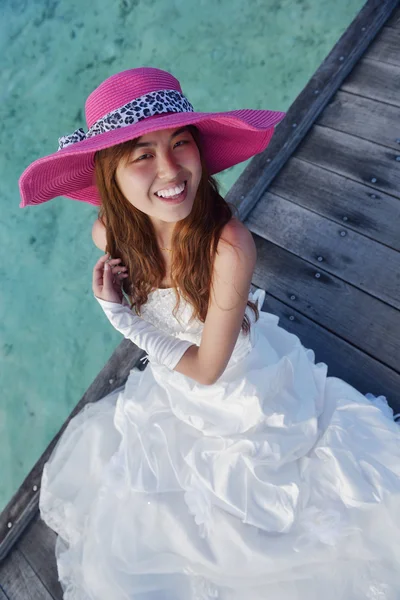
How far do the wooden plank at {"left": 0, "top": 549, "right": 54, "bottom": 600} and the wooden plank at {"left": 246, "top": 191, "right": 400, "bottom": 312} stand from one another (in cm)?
176

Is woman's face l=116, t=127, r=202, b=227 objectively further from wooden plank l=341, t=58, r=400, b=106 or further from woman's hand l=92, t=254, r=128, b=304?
wooden plank l=341, t=58, r=400, b=106

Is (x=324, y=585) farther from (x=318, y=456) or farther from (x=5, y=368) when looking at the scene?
(x=5, y=368)

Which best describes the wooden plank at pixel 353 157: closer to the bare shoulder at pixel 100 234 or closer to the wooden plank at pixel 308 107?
the wooden plank at pixel 308 107

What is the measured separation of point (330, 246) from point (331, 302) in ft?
0.91

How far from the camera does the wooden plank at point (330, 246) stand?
77.1 inches

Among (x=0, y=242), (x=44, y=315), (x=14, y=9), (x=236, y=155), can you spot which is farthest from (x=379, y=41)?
(x=14, y=9)

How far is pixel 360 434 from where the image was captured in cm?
146

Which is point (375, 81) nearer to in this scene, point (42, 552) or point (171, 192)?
point (171, 192)

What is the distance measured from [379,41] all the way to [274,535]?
253cm

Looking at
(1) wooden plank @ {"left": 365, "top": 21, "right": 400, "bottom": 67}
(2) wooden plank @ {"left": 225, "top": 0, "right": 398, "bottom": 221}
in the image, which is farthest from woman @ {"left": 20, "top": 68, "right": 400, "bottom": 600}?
(1) wooden plank @ {"left": 365, "top": 21, "right": 400, "bottom": 67}

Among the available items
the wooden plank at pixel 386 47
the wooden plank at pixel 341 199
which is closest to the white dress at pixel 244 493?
the wooden plank at pixel 341 199

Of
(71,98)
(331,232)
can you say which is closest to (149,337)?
(331,232)

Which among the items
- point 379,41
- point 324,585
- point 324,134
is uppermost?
point 379,41

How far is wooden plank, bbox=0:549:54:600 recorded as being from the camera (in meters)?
1.74
